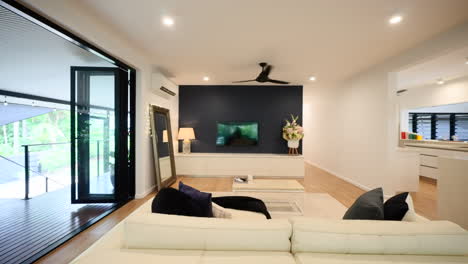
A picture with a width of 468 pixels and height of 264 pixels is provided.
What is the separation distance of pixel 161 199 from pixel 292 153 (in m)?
4.42

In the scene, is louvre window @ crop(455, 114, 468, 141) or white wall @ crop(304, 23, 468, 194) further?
louvre window @ crop(455, 114, 468, 141)

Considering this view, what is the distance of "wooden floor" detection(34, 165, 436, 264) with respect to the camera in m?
1.88

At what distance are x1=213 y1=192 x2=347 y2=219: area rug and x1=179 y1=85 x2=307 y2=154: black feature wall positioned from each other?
87.4 inches

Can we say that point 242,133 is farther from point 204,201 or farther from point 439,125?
point 439,125

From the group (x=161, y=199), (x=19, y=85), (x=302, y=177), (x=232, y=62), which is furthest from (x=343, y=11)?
(x=19, y=85)

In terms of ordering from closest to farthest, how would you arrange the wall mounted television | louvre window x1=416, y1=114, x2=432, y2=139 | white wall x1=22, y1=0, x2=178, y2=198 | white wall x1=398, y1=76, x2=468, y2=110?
white wall x1=22, y1=0, x2=178, y2=198, white wall x1=398, y1=76, x2=468, y2=110, the wall mounted television, louvre window x1=416, y1=114, x2=432, y2=139

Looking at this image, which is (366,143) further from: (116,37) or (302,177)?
(116,37)

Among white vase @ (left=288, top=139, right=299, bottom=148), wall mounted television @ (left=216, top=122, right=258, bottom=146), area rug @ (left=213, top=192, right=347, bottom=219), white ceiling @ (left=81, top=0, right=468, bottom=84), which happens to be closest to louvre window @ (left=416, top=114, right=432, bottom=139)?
white ceiling @ (left=81, top=0, right=468, bottom=84)

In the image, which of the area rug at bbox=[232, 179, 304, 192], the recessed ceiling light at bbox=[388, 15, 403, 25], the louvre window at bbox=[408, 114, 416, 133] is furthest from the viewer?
the louvre window at bbox=[408, 114, 416, 133]

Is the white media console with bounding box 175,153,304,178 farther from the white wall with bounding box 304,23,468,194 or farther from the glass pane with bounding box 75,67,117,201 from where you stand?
the glass pane with bounding box 75,67,117,201

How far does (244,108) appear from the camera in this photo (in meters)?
5.20

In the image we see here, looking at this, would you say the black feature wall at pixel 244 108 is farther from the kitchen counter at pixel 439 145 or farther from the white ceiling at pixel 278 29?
the kitchen counter at pixel 439 145

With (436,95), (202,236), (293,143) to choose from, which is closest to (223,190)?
(293,143)

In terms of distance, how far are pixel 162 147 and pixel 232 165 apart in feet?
5.90
